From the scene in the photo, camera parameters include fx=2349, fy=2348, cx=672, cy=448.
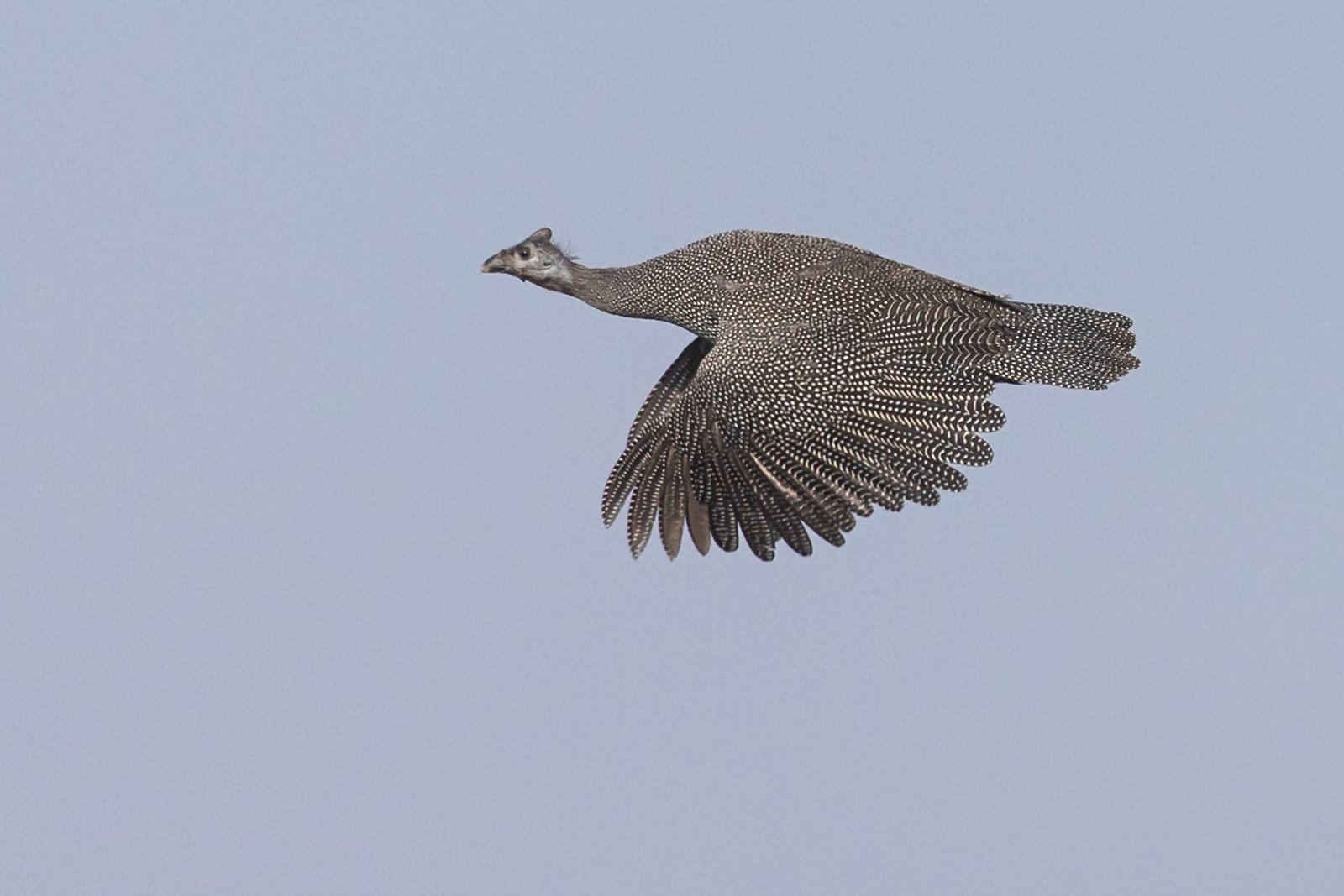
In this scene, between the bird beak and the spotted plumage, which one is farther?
the bird beak

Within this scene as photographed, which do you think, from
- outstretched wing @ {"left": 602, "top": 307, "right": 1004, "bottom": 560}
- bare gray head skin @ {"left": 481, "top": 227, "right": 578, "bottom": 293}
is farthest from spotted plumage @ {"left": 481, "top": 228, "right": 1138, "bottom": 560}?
bare gray head skin @ {"left": 481, "top": 227, "right": 578, "bottom": 293}

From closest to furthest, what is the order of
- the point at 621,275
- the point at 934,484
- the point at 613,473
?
the point at 934,484 < the point at 613,473 < the point at 621,275

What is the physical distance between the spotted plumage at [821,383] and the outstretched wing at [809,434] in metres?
0.01

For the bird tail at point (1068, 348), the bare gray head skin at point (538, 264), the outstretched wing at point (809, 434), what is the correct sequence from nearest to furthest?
the outstretched wing at point (809, 434), the bird tail at point (1068, 348), the bare gray head skin at point (538, 264)

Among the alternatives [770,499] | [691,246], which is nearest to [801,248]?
[691,246]

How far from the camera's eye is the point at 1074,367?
20422mm

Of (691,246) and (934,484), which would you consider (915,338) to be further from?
(691,246)

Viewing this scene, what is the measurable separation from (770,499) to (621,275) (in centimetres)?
315

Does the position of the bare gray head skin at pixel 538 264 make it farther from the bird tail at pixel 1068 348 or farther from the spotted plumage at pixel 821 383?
the bird tail at pixel 1068 348

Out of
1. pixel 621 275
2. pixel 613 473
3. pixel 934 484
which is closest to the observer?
pixel 934 484

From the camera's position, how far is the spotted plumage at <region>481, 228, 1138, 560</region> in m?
19.3

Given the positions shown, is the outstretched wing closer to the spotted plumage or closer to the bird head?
the spotted plumage

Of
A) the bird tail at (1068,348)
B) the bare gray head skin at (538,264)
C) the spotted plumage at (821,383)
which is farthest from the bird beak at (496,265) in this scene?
the bird tail at (1068,348)

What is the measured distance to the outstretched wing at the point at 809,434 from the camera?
1927 cm
